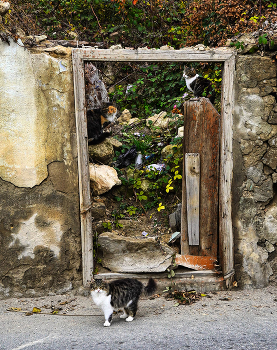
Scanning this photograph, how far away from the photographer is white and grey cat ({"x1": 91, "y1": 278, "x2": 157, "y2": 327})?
3305mm

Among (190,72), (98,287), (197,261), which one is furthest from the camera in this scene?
(190,72)

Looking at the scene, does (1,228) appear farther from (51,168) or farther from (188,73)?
(188,73)

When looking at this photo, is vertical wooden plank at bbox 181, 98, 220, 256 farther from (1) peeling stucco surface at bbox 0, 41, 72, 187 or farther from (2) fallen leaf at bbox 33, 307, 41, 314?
(2) fallen leaf at bbox 33, 307, 41, 314

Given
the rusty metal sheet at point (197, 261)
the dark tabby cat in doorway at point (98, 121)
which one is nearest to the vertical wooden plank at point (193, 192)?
the rusty metal sheet at point (197, 261)

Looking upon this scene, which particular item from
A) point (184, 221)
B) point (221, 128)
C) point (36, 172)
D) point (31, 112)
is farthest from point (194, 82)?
point (36, 172)

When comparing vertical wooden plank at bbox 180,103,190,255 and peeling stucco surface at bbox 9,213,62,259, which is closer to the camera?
peeling stucco surface at bbox 9,213,62,259

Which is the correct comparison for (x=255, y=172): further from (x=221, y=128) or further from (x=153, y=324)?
(x=153, y=324)

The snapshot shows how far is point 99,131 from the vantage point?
5.54 meters

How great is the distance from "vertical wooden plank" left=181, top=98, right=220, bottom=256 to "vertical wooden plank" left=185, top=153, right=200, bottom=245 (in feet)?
0.18

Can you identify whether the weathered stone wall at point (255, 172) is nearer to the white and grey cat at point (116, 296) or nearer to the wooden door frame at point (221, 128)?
the wooden door frame at point (221, 128)

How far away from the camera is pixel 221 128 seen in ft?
13.9

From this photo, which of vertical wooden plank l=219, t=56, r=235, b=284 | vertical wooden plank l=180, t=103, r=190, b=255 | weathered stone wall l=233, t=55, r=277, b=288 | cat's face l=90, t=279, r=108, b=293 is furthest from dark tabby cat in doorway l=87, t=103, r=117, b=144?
cat's face l=90, t=279, r=108, b=293

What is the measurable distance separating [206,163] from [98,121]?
1.85 metres

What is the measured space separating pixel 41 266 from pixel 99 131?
234 cm
